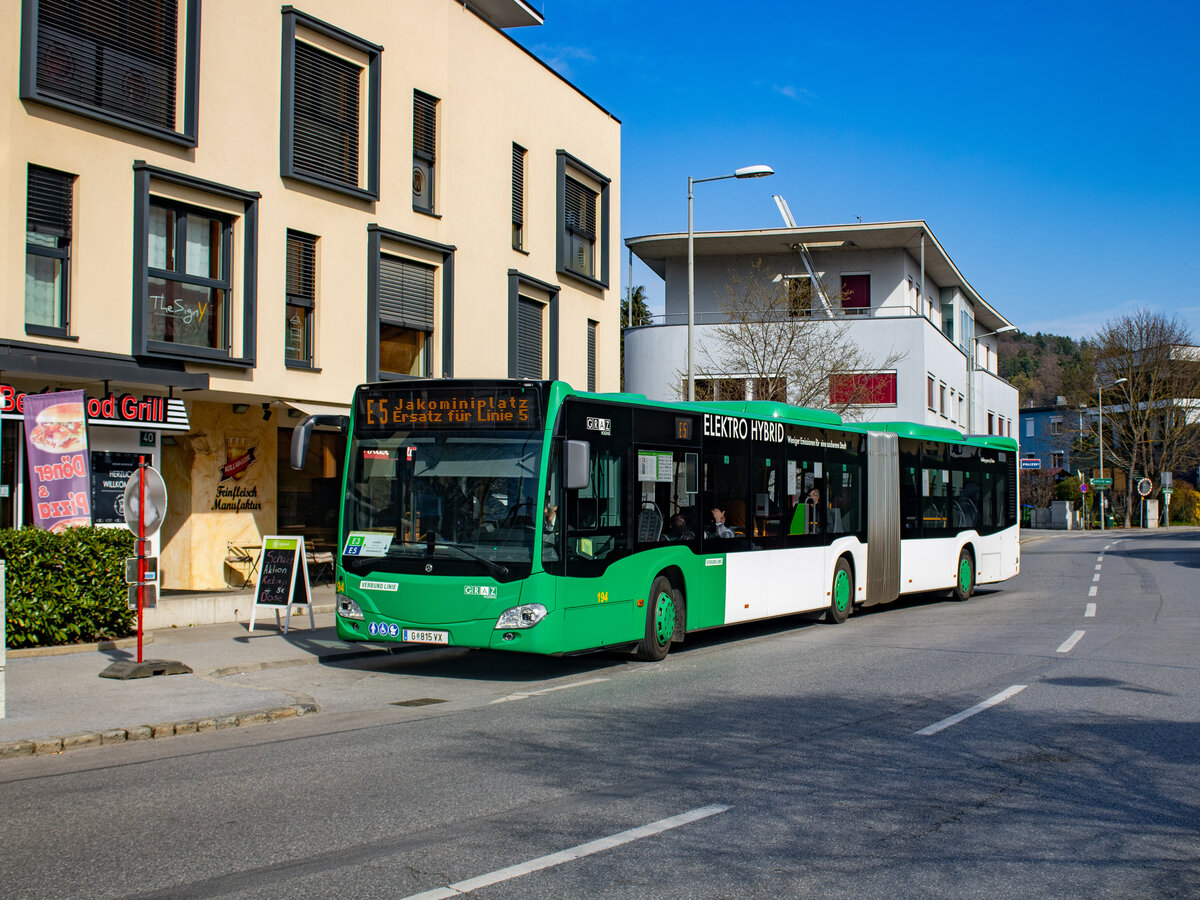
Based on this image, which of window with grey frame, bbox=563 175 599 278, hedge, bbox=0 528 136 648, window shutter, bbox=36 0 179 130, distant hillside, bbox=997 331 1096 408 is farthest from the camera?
distant hillside, bbox=997 331 1096 408

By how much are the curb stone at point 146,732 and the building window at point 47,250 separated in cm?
713

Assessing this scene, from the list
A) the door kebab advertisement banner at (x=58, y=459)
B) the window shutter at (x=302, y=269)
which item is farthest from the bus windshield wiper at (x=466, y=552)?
the window shutter at (x=302, y=269)

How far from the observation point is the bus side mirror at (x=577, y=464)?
35.3 ft

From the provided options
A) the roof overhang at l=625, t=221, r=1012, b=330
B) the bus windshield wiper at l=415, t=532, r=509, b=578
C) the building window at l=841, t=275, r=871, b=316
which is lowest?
the bus windshield wiper at l=415, t=532, r=509, b=578

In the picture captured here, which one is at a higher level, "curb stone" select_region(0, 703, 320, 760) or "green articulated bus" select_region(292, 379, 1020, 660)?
"green articulated bus" select_region(292, 379, 1020, 660)

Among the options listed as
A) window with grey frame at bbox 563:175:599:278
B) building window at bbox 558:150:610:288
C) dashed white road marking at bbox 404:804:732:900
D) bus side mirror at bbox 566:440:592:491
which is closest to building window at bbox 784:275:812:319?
building window at bbox 558:150:610:288

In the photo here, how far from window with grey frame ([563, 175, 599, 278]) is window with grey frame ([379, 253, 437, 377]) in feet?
17.6

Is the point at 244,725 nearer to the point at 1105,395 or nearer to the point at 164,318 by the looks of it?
the point at 164,318

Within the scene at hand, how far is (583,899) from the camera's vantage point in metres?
4.73

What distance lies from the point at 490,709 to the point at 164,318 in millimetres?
9118

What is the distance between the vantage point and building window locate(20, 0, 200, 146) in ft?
46.9

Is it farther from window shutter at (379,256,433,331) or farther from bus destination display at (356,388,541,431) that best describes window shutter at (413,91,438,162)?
bus destination display at (356,388,541,431)

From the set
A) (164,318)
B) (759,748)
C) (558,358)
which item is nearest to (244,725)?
(759,748)

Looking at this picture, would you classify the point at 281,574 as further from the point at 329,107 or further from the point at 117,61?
the point at 329,107
